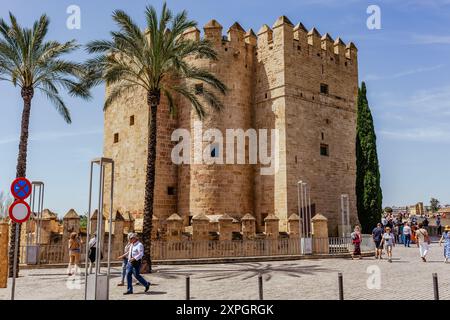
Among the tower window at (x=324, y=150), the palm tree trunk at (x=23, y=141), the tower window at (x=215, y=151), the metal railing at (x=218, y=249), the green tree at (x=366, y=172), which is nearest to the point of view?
the palm tree trunk at (x=23, y=141)

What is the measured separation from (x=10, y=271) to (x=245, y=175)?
1470 centimetres

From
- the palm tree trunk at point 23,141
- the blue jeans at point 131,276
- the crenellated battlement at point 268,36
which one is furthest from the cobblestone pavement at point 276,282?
the crenellated battlement at point 268,36

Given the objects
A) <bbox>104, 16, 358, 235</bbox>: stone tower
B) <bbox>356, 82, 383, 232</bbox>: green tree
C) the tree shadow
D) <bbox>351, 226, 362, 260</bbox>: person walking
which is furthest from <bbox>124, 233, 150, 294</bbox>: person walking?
<bbox>356, 82, 383, 232</bbox>: green tree

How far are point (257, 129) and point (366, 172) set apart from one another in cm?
734

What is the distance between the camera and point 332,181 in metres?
27.9

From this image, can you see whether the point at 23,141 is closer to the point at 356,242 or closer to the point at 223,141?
the point at 223,141

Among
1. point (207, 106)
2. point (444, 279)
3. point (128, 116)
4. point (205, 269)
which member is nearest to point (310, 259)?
point (205, 269)

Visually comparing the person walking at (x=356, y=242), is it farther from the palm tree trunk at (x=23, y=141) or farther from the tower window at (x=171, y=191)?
the palm tree trunk at (x=23, y=141)

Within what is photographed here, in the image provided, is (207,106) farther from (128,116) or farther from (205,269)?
(205,269)

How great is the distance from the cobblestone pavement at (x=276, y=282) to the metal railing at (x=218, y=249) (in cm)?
101

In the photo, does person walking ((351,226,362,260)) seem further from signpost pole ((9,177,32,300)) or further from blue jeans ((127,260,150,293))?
signpost pole ((9,177,32,300))

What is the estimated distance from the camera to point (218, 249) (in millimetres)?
19312

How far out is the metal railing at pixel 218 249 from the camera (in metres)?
17.5

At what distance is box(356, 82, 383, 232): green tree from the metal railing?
6.60 m
